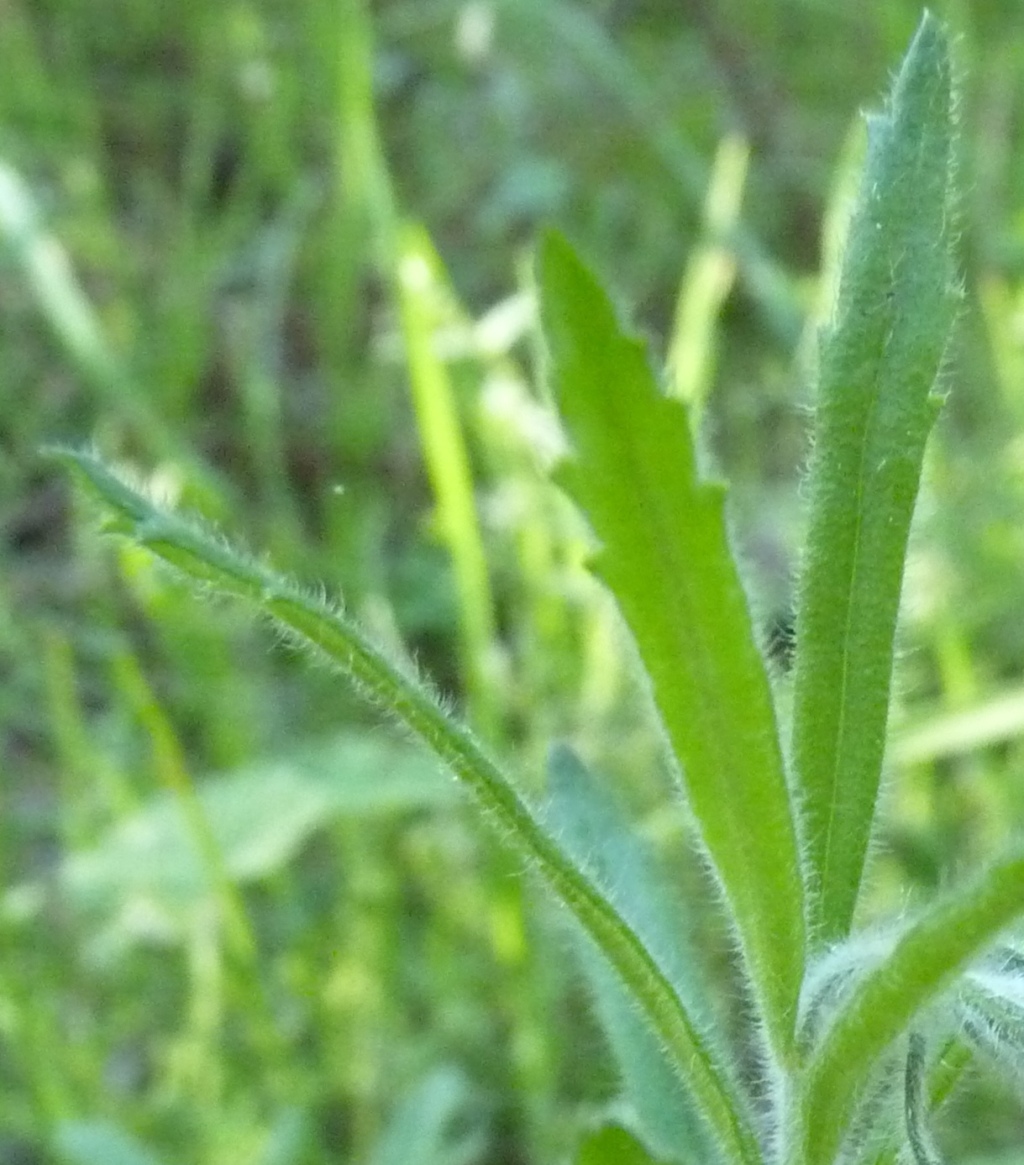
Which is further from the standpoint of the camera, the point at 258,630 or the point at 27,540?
the point at 27,540

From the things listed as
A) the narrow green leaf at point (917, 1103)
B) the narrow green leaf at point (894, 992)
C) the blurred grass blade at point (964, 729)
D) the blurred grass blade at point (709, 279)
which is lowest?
the narrow green leaf at point (917, 1103)

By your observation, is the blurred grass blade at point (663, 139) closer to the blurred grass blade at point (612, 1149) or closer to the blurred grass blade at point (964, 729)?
the blurred grass blade at point (964, 729)

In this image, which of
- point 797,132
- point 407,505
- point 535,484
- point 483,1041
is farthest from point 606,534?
point 797,132

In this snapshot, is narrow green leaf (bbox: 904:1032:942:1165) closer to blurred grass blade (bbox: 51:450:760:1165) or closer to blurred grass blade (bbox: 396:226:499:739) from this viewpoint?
blurred grass blade (bbox: 51:450:760:1165)

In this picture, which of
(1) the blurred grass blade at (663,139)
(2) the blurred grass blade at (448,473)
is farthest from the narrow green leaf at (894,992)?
(1) the blurred grass blade at (663,139)

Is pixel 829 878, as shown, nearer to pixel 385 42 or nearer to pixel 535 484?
pixel 535 484

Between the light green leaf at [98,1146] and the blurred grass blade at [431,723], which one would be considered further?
the light green leaf at [98,1146]

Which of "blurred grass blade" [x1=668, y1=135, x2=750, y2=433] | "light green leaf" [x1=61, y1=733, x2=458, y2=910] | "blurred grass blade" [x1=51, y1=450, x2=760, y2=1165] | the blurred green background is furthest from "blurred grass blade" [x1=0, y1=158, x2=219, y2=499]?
"blurred grass blade" [x1=51, y1=450, x2=760, y2=1165]
